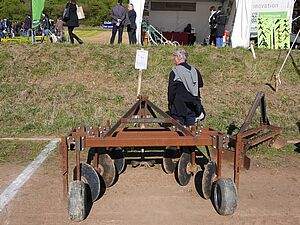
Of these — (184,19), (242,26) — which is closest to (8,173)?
(242,26)

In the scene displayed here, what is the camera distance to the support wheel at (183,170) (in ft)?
19.7

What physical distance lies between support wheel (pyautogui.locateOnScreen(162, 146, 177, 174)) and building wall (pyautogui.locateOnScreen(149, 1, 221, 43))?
597 inches

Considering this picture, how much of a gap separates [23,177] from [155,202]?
6.82 ft

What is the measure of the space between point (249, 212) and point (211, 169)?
686 mm

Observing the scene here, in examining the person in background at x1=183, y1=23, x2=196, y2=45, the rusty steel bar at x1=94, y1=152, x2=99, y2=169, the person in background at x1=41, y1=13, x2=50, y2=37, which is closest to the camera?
the rusty steel bar at x1=94, y1=152, x2=99, y2=169

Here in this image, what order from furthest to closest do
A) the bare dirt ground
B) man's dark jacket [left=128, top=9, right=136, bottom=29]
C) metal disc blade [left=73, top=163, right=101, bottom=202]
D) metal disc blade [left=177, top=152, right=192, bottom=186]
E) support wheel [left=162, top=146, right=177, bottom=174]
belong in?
man's dark jacket [left=128, top=9, right=136, bottom=29] → support wheel [left=162, top=146, right=177, bottom=174] → metal disc blade [left=177, top=152, right=192, bottom=186] → metal disc blade [left=73, top=163, right=101, bottom=202] → the bare dirt ground

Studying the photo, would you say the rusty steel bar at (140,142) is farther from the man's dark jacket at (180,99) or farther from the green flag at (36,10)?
the green flag at (36,10)

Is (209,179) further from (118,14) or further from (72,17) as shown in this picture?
(72,17)

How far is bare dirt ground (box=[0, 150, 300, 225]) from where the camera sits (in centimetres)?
493

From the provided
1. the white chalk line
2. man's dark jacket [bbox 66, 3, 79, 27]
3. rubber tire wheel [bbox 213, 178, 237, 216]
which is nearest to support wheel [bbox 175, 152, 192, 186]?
rubber tire wheel [bbox 213, 178, 237, 216]

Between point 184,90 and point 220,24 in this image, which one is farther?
point 220,24

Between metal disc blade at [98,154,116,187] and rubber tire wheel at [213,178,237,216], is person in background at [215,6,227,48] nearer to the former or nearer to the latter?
metal disc blade at [98,154,116,187]

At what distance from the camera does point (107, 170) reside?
5945 millimetres

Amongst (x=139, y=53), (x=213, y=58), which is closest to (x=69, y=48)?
(x=213, y=58)
